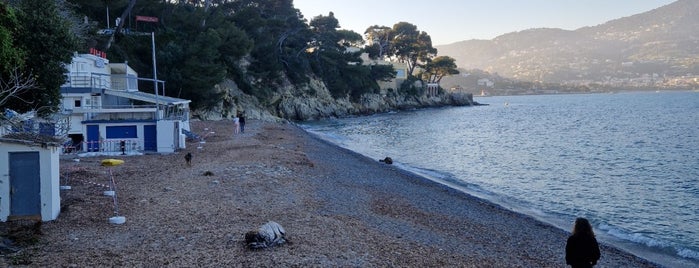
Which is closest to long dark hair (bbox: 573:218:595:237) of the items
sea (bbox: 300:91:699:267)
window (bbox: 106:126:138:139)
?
sea (bbox: 300:91:699:267)

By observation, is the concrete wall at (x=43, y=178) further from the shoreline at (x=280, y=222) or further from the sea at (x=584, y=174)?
the sea at (x=584, y=174)

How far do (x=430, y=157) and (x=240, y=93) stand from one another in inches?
1197

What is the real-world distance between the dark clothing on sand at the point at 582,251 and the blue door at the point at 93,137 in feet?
72.8

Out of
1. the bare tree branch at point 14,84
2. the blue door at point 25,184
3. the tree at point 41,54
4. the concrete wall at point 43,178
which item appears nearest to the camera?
the concrete wall at point 43,178

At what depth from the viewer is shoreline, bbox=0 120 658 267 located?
955 centimetres

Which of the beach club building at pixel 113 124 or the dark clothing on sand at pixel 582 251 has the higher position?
the beach club building at pixel 113 124

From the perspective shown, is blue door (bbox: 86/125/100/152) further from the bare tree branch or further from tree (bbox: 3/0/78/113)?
A: the bare tree branch

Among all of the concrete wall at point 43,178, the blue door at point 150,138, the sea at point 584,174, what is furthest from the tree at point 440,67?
the concrete wall at point 43,178

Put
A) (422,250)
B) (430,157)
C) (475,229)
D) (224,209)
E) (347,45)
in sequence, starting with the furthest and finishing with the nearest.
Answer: (347,45) → (430,157) → (475,229) → (224,209) → (422,250)

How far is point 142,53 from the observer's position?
48.3 m

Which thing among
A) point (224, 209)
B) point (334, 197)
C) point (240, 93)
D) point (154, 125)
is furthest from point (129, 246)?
point (240, 93)

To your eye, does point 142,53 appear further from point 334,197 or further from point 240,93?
point 334,197

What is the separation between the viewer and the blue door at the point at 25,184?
10.8 m

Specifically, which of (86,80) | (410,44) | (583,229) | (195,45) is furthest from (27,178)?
(410,44)
